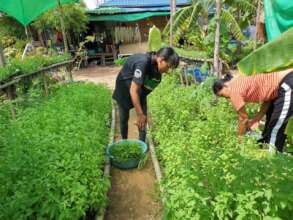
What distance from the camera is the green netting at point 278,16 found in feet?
A: 14.1

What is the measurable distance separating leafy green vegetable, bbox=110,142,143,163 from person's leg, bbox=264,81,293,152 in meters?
2.01

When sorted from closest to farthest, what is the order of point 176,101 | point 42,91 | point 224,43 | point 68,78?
point 176,101 → point 42,91 → point 224,43 → point 68,78

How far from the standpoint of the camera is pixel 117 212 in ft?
13.5

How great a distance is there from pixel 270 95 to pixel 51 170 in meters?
2.86

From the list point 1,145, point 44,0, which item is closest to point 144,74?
point 1,145

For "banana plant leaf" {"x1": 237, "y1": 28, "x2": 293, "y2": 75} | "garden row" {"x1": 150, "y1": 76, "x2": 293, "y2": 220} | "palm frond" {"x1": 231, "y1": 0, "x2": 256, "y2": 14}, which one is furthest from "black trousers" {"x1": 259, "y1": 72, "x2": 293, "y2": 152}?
"palm frond" {"x1": 231, "y1": 0, "x2": 256, "y2": 14}

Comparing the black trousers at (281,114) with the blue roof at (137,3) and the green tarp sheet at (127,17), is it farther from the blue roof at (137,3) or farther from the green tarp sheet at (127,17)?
the blue roof at (137,3)

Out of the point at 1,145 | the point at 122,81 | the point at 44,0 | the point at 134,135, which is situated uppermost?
the point at 44,0

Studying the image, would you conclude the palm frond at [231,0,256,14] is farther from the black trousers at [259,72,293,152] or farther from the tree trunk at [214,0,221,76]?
the black trousers at [259,72,293,152]

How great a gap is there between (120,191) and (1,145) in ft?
5.61

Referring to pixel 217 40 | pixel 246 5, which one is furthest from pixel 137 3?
pixel 217 40

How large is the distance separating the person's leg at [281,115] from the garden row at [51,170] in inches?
Result: 86.0

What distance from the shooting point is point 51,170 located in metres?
3.41

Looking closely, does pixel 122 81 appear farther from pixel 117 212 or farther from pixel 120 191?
pixel 117 212
